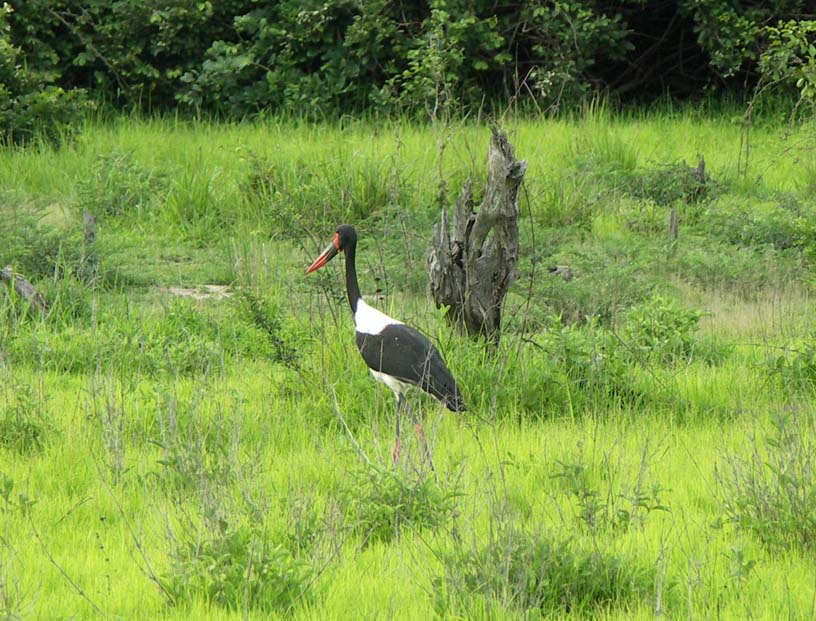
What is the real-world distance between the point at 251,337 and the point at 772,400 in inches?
106

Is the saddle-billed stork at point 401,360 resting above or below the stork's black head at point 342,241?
below

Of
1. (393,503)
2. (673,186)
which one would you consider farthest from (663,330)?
(673,186)

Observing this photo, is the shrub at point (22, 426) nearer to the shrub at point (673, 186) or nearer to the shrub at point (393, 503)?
the shrub at point (393, 503)

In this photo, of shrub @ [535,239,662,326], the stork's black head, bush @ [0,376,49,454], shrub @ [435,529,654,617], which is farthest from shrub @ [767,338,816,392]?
bush @ [0,376,49,454]

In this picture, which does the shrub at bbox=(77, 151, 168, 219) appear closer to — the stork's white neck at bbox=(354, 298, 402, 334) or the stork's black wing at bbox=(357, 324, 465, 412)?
the stork's white neck at bbox=(354, 298, 402, 334)

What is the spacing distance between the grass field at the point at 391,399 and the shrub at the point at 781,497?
0.6 inches

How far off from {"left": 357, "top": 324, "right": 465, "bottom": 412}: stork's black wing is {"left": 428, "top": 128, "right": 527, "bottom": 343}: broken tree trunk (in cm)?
80

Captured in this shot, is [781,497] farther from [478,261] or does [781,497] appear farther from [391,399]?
[478,261]

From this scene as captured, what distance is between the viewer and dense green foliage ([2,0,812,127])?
1283 cm

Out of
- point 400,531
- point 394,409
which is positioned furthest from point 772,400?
point 400,531

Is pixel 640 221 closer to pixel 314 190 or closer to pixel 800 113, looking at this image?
pixel 314 190

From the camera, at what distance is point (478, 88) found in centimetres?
1309

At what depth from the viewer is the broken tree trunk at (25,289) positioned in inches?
278

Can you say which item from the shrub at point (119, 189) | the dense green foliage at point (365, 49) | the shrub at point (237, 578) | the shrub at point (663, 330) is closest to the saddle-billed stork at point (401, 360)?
the shrub at point (237, 578)
